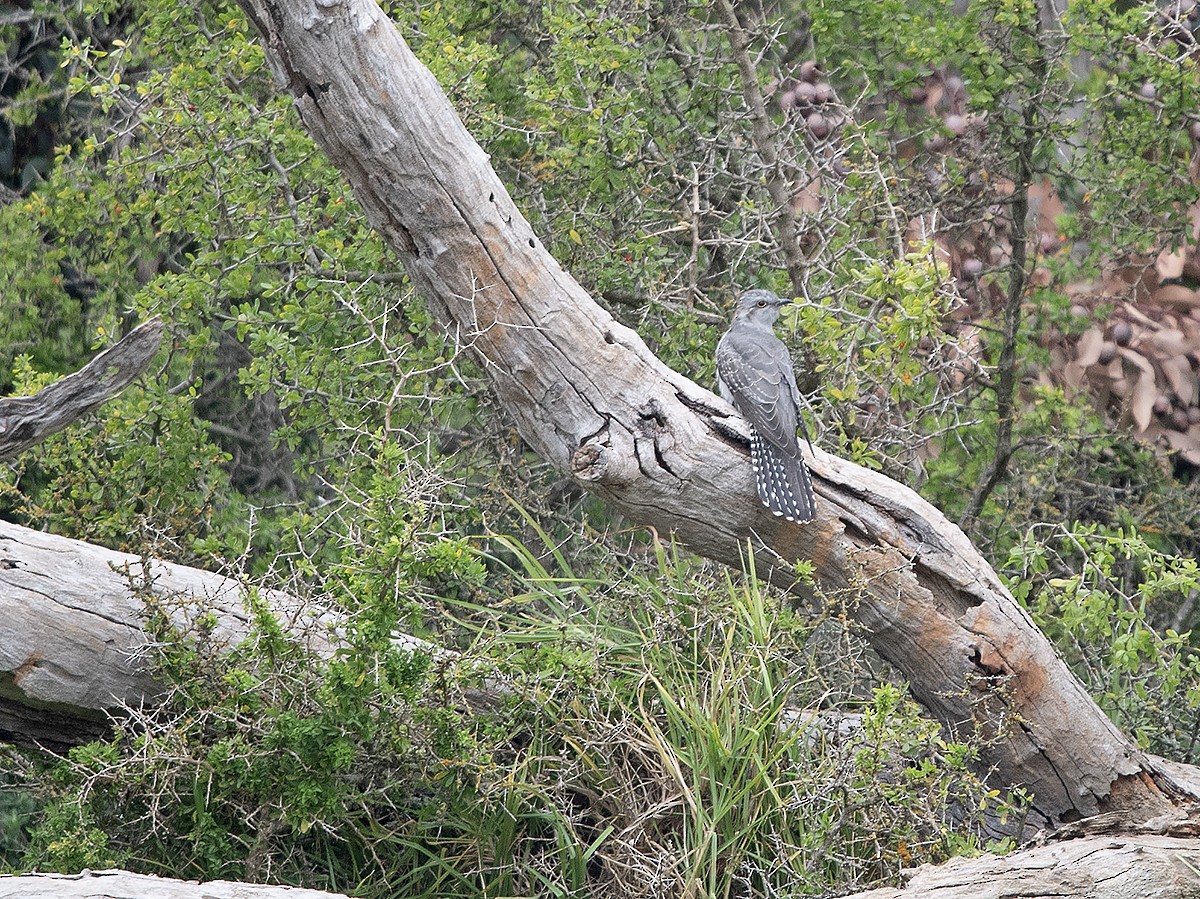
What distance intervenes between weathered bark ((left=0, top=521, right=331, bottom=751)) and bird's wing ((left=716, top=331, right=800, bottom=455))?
1.60 meters

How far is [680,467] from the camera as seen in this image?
4.32 m

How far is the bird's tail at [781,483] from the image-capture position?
4.25 m

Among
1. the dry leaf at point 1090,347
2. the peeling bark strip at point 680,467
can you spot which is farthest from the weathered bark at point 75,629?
the dry leaf at point 1090,347

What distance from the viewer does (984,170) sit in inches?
255

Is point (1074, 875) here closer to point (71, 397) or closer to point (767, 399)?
point (767, 399)

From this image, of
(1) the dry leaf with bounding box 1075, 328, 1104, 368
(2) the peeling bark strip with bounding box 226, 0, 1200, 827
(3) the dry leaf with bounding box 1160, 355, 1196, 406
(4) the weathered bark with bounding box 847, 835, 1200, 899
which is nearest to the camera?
(4) the weathered bark with bounding box 847, 835, 1200, 899

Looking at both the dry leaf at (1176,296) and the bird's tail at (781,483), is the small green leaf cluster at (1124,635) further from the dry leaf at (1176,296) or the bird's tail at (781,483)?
the dry leaf at (1176,296)

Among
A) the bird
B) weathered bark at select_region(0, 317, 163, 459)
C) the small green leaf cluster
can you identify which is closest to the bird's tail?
the bird

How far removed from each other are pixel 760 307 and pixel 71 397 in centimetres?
277

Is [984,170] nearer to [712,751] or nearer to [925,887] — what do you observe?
[712,751]

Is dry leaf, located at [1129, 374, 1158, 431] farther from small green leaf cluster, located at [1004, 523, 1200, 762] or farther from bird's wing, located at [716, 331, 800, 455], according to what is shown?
bird's wing, located at [716, 331, 800, 455]

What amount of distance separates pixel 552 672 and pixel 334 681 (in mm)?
731

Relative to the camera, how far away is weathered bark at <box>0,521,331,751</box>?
3.95 metres

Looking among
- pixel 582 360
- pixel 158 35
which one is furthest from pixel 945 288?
pixel 158 35
